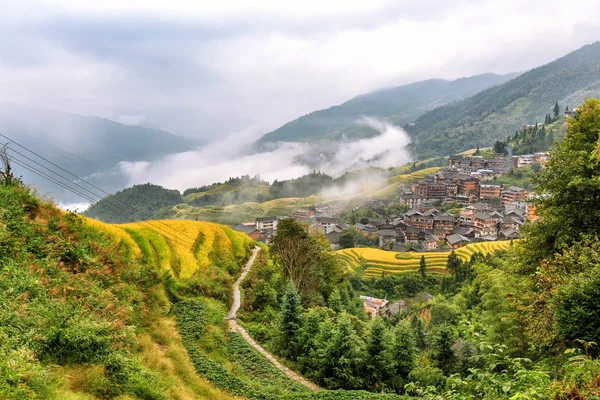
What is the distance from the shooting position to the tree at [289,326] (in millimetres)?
14516

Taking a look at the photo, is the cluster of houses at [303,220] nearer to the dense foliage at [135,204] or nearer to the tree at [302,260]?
the dense foliage at [135,204]

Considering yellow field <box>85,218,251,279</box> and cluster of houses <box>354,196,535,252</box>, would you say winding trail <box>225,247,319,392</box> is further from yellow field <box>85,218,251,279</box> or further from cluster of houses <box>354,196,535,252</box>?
cluster of houses <box>354,196,535,252</box>

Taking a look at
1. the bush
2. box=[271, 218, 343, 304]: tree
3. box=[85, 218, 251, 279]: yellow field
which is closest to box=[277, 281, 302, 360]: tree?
box=[271, 218, 343, 304]: tree

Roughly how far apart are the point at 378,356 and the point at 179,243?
15280 mm

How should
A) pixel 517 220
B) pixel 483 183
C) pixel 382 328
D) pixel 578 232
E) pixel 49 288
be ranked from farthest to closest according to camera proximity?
pixel 483 183
pixel 517 220
pixel 382 328
pixel 578 232
pixel 49 288

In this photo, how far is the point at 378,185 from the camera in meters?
150

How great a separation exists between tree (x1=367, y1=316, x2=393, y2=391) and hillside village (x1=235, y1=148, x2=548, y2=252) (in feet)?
171

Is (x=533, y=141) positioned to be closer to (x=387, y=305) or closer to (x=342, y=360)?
(x=387, y=305)

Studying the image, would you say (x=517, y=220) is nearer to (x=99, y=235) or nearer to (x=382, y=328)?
(x=382, y=328)

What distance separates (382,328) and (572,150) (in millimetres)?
8572

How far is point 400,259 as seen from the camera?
6228 centimetres

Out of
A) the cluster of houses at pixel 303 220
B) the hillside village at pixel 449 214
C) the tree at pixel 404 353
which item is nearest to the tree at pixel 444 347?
the tree at pixel 404 353

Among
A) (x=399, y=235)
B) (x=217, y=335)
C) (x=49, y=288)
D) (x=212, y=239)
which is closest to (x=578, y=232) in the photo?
(x=217, y=335)

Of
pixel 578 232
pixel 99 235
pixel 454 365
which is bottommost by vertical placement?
pixel 454 365
